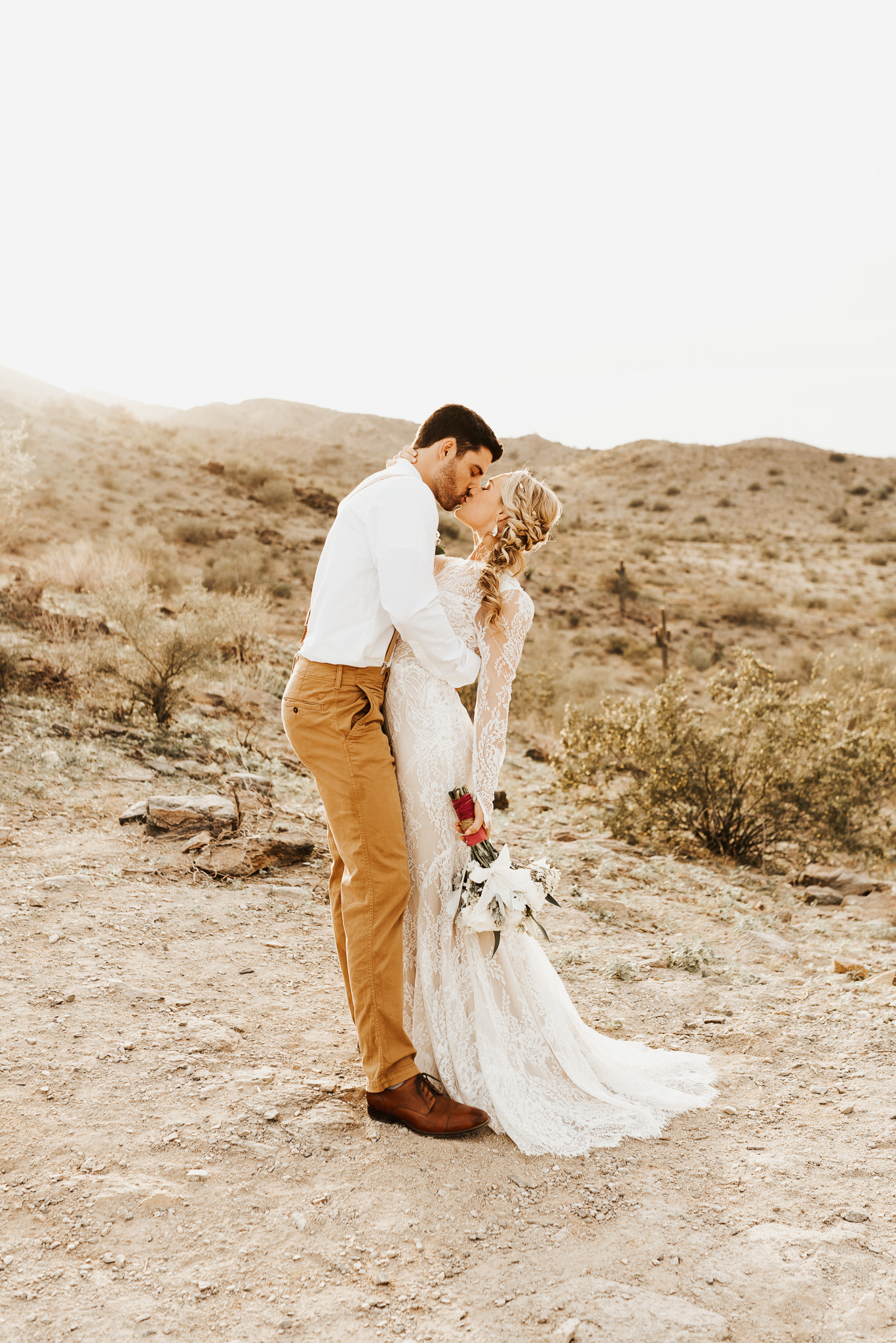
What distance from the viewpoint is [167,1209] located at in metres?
2.46

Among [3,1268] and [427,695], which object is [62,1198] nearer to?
[3,1268]

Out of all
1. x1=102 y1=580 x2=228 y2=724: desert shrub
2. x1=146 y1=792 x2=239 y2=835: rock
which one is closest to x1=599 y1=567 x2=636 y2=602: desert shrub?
x1=102 y1=580 x2=228 y2=724: desert shrub

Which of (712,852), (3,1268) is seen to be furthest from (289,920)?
(712,852)

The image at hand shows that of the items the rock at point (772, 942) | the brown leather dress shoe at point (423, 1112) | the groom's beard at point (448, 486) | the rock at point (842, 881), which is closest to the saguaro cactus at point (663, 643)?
the rock at point (842, 881)

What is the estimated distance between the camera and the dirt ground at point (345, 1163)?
7.07ft

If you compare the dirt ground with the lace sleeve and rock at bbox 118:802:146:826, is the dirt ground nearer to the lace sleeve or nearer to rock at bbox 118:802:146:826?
rock at bbox 118:802:146:826

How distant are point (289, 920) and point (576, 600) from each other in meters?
17.1

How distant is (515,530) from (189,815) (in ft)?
11.5

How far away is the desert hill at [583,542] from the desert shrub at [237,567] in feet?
0.17

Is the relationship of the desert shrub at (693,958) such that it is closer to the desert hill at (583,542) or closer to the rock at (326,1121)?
the rock at (326,1121)

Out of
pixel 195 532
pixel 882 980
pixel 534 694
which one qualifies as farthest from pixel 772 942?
pixel 195 532

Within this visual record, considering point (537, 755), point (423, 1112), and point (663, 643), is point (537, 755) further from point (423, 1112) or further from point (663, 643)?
point (423, 1112)

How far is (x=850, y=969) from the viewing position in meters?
Result: 4.72

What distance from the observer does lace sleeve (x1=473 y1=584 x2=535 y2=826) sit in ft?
10.1
